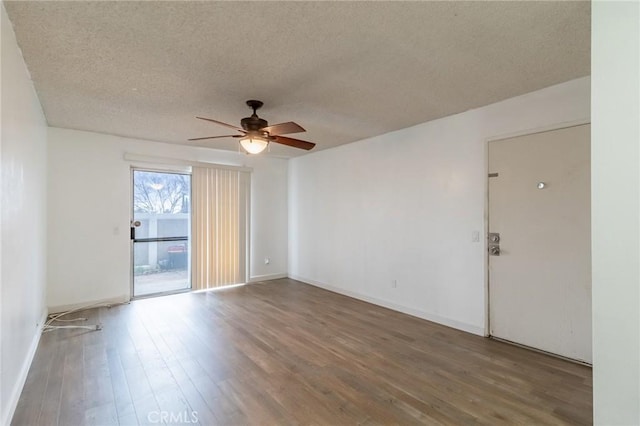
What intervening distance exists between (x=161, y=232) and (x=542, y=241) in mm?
5248

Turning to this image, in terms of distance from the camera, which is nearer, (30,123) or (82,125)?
(30,123)

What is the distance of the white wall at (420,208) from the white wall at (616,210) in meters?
1.45

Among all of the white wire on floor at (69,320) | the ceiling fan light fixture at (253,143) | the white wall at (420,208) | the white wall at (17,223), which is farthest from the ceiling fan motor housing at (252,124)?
the white wire on floor at (69,320)

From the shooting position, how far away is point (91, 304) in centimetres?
441

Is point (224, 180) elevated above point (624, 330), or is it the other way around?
point (224, 180)

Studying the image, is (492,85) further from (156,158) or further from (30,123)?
(156,158)

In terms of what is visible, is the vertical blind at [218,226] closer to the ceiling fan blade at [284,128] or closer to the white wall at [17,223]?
the white wall at [17,223]

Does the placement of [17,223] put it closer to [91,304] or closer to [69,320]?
[69,320]

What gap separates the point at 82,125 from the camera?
411 cm

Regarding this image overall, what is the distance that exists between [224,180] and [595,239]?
201 inches

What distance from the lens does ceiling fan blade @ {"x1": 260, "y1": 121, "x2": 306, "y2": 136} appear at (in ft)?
9.00

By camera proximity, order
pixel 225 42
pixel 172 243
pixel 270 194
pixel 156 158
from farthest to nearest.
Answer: pixel 270 194, pixel 172 243, pixel 156 158, pixel 225 42

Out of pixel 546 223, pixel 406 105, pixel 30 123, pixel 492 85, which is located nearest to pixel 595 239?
pixel 546 223

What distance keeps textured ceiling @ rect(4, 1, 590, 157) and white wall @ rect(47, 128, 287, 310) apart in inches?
36.3
